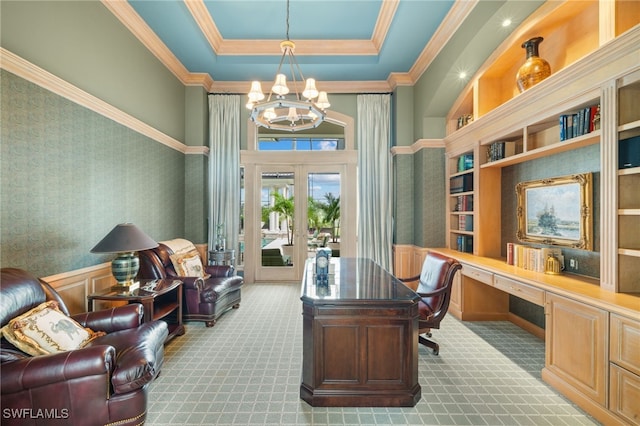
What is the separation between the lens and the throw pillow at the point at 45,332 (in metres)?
1.73

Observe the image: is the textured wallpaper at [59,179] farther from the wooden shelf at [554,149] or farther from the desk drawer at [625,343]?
the wooden shelf at [554,149]

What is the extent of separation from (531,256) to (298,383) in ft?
8.77

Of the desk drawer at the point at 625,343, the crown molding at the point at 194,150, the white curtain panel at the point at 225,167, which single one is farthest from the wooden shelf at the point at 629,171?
the crown molding at the point at 194,150

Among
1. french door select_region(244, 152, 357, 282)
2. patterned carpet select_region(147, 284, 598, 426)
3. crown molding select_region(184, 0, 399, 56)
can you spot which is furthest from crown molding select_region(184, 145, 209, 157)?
patterned carpet select_region(147, 284, 598, 426)

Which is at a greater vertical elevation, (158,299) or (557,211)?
(557,211)

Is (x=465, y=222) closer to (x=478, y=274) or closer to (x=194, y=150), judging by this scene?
(x=478, y=274)

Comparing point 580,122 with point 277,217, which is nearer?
point 580,122

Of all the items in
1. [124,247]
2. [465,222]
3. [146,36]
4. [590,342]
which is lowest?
[590,342]

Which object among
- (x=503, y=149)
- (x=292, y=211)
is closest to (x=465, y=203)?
(x=503, y=149)

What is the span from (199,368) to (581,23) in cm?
482

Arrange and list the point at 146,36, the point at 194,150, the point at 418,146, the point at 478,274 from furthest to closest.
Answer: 1. the point at 194,150
2. the point at 418,146
3. the point at 146,36
4. the point at 478,274

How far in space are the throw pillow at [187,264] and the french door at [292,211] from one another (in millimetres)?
1704

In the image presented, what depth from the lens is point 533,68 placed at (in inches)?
121

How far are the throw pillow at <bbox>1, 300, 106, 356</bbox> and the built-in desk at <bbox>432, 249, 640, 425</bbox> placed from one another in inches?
137
